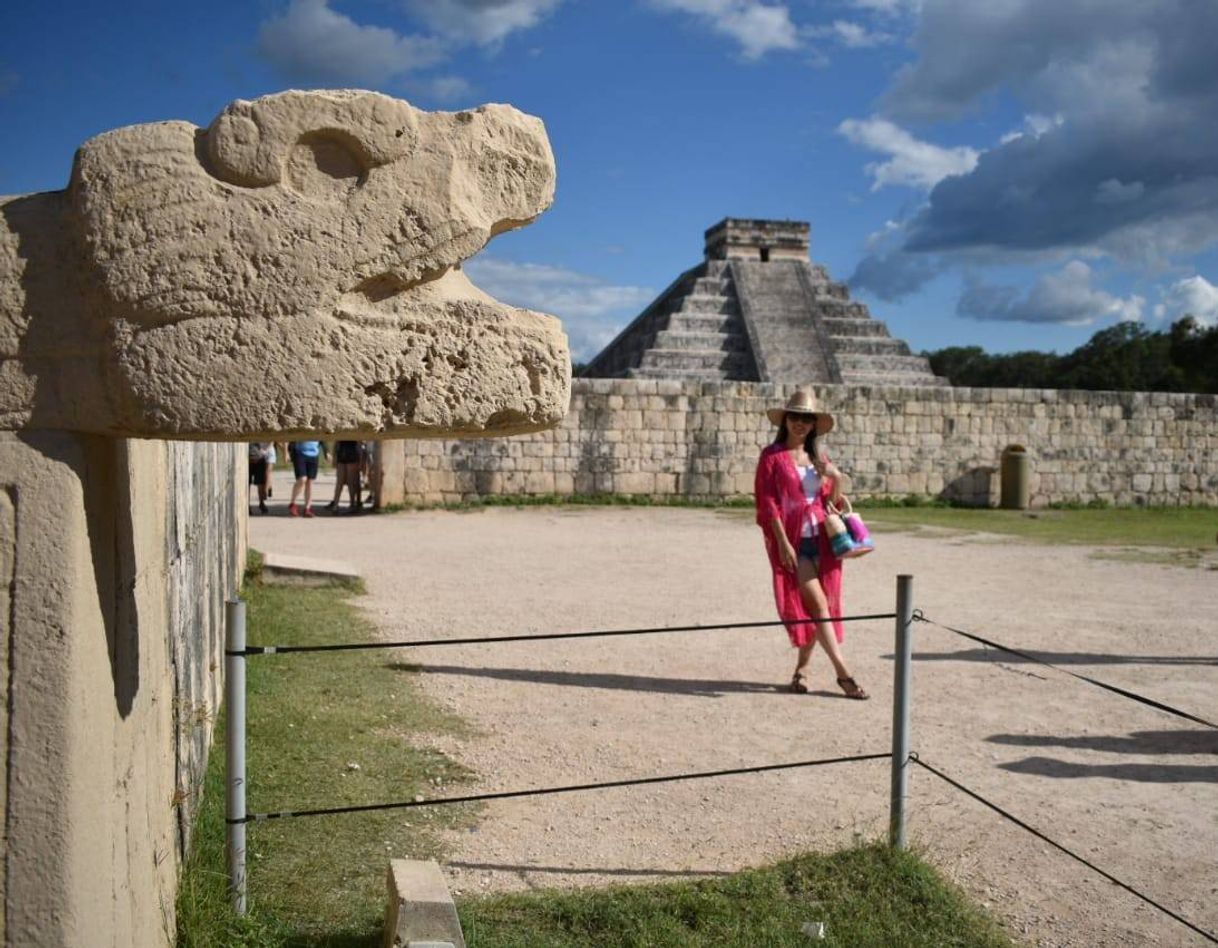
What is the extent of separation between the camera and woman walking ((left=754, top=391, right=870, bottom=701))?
6.09 m

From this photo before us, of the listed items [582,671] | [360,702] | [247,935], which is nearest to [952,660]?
[582,671]

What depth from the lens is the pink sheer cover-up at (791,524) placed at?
614 cm

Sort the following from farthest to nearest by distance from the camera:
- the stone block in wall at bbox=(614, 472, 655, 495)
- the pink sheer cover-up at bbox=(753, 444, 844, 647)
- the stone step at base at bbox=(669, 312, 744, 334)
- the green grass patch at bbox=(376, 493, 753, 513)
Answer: the stone step at base at bbox=(669, 312, 744, 334) < the stone block in wall at bbox=(614, 472, 655, 495) < the green grass patch at bbox=(376, 493, 753, 513) < the pink sheer cover-up at bbox=(753, 444, 844, 647)

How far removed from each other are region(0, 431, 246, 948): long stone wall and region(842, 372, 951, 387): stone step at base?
22754mm

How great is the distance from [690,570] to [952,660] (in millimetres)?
4102

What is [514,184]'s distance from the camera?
80.5 inches

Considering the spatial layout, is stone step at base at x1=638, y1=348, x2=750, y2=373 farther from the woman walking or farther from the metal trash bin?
the woman walking

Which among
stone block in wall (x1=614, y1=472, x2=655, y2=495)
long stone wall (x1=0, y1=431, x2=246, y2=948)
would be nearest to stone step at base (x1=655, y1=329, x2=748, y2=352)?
stone block in wall (x1=614, y1=472, x2=655, y2=495)

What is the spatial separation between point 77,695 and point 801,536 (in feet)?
15.3

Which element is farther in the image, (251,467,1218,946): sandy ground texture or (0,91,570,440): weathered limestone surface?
(251,467,1218,946): sandy ground texture

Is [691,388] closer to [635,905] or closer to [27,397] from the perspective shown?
[635,905]

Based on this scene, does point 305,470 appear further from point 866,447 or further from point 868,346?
point 868,346

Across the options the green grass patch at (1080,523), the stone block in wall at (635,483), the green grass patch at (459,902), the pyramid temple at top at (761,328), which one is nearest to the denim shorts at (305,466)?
→ the stone block in wall at (635,483)

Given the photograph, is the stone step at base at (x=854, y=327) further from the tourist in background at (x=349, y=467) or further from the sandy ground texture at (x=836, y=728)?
the sandy ground texture at (x=836, y=728)
